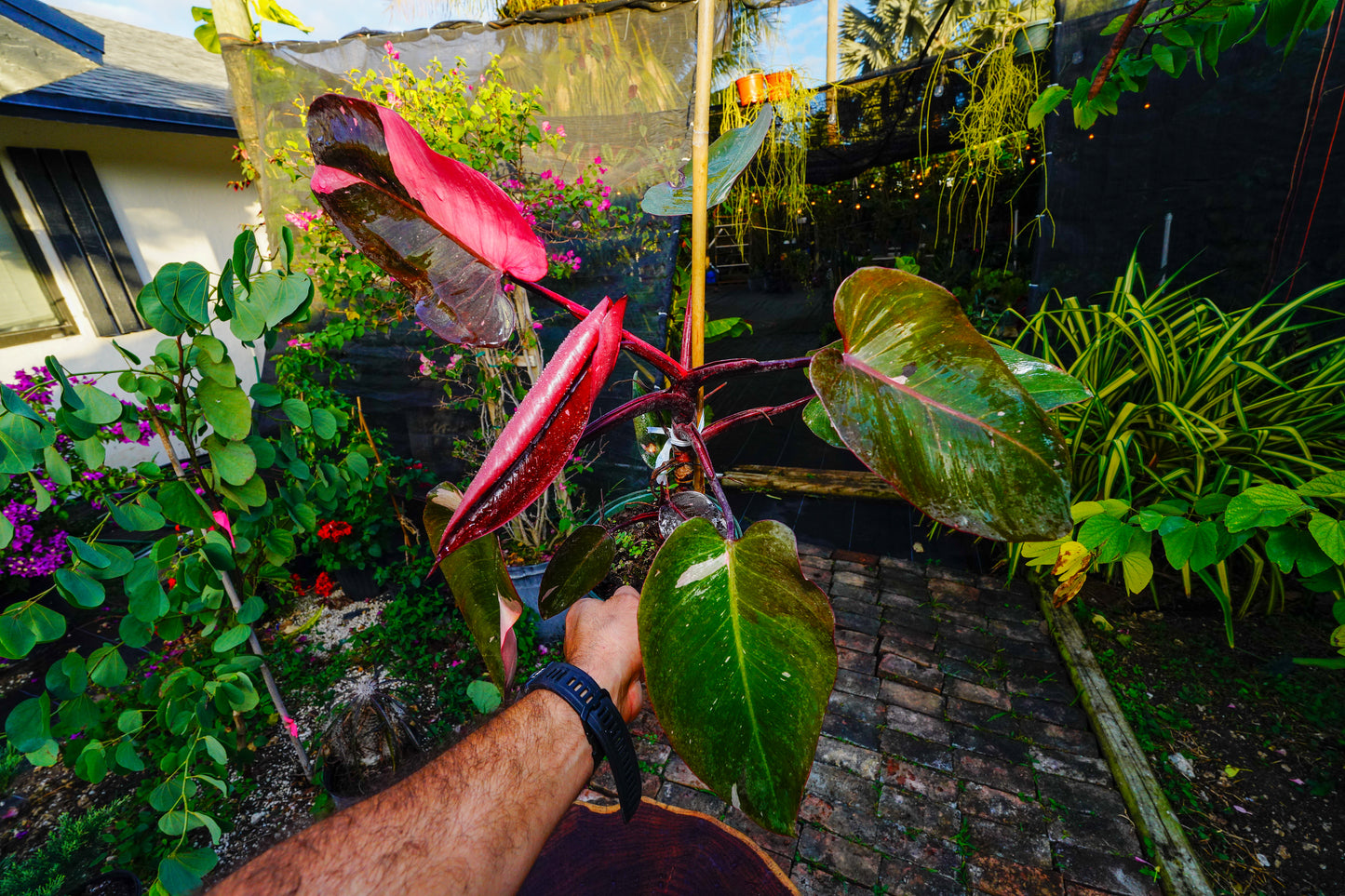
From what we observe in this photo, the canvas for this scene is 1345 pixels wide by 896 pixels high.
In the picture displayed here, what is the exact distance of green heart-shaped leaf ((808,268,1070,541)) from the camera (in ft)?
1.42

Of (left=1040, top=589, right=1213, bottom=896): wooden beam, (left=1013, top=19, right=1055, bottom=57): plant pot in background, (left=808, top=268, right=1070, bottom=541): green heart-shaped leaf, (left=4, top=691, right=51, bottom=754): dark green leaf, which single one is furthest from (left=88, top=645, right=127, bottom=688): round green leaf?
(left=1013, top=19, right=1055, bottom=57): plant pot in background

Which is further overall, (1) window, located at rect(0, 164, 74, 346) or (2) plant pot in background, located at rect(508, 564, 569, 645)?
(1) window, located at rect(0, 164, 74, 346)

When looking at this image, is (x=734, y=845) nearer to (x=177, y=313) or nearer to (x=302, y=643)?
(x=177, y=313)

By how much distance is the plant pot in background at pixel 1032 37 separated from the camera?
8.94 feet

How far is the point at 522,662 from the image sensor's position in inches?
78.4

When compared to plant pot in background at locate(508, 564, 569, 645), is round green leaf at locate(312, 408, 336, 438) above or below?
above

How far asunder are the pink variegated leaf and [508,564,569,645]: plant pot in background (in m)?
1.72

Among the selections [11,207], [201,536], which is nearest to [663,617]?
[201,536]

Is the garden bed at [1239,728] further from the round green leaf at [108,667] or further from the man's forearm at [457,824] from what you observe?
the round green leaf at [108,667]

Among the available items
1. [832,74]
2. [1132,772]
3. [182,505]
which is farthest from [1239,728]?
[832,74]

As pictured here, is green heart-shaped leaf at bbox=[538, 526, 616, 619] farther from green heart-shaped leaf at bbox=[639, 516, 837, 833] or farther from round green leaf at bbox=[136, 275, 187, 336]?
round green leaf at bbox=[136, 275, 187, 336]

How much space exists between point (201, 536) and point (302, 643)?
146 cm

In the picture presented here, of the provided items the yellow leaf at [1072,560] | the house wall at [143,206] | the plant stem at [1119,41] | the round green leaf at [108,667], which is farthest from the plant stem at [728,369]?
the house wall at [143,206]

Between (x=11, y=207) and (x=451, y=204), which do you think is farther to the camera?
(x=11, y=207)
